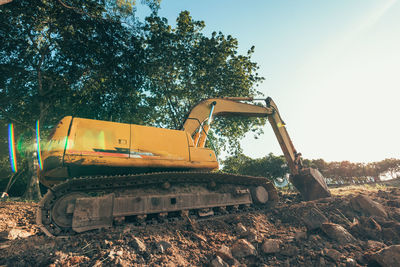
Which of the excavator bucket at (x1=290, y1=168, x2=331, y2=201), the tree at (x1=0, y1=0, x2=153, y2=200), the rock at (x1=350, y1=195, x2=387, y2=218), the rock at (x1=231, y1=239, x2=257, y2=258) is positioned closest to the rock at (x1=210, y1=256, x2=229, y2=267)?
the rock at (x1=231, y1=239, x2=257, y2=258)

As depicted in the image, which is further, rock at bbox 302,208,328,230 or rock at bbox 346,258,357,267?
rock at bbox 302,208,328,230

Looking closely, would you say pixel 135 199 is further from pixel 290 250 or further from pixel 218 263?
pixel 290 250

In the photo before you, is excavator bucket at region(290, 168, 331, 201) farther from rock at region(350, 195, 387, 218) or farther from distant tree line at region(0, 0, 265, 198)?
distant tree line at region(0, 0, 265, 198)

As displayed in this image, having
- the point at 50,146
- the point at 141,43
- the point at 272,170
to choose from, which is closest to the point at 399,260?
the point at 50,146

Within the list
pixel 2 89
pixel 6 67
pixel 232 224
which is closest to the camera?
pixel 232 224

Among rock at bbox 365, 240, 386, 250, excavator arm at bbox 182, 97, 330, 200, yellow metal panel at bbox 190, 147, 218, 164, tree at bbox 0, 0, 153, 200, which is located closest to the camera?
rock at bbox 365, 240, 386, 250

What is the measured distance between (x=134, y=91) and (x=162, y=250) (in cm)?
1247

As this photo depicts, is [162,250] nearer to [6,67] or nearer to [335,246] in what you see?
[335,246]

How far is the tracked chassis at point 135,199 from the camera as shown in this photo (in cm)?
359

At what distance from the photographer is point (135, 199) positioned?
4105mm

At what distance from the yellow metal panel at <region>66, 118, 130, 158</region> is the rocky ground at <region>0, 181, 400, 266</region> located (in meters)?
1.48

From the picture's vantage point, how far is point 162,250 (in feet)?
10.1

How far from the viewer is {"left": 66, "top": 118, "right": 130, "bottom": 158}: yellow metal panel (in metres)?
3.88

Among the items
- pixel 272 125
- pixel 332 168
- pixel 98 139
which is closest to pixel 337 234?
pixel 272 125
